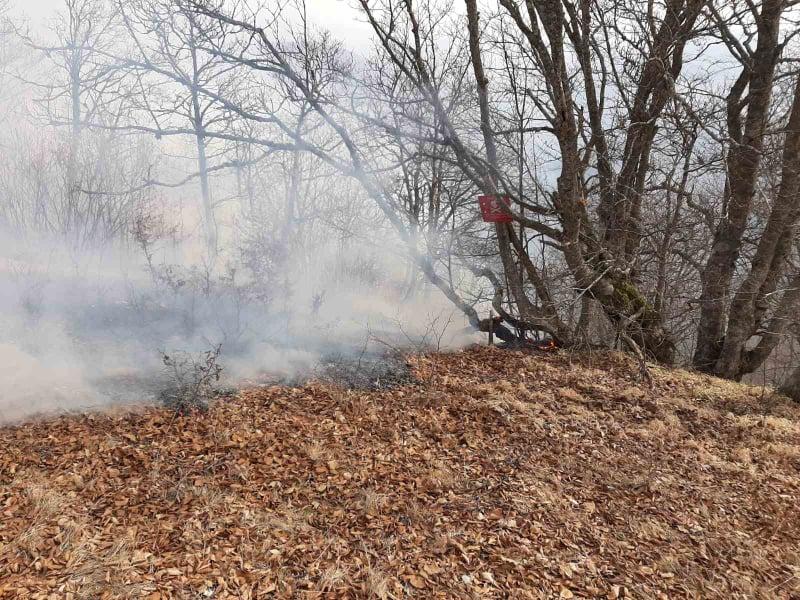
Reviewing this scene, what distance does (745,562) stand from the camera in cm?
276

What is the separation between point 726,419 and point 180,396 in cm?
499

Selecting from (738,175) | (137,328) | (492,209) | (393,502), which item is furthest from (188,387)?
(738,175)

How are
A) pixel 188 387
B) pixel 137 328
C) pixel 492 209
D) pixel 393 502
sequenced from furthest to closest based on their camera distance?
pixel 492 209 < pixel 137 328 < pixel 188 387 < pixel 393 502

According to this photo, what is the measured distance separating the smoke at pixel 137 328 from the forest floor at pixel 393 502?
68cm

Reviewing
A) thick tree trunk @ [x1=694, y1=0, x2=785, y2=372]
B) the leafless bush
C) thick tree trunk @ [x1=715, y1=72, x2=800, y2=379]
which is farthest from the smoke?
thick tree trunk @ [x1=715, y1=72, x2=800, y2=379]

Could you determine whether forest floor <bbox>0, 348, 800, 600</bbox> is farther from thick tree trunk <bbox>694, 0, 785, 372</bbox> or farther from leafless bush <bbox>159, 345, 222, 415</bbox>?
thick tree trunk <bbox>694, 0, 785, 372</bbox>

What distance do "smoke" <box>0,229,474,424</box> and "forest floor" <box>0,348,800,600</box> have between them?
0.68 metres

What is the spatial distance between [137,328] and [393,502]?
4352 millimetres

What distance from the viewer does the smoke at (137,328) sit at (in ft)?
14.1

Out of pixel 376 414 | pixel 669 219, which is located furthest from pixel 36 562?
pixel 669 219

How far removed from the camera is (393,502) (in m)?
3.05

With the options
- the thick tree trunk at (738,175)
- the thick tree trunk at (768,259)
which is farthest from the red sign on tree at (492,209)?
the thick tree trunk at (768,259)

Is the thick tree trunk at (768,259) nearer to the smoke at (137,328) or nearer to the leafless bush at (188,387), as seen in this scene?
the smoke at (137,328)

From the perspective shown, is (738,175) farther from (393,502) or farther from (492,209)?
(393,502)
